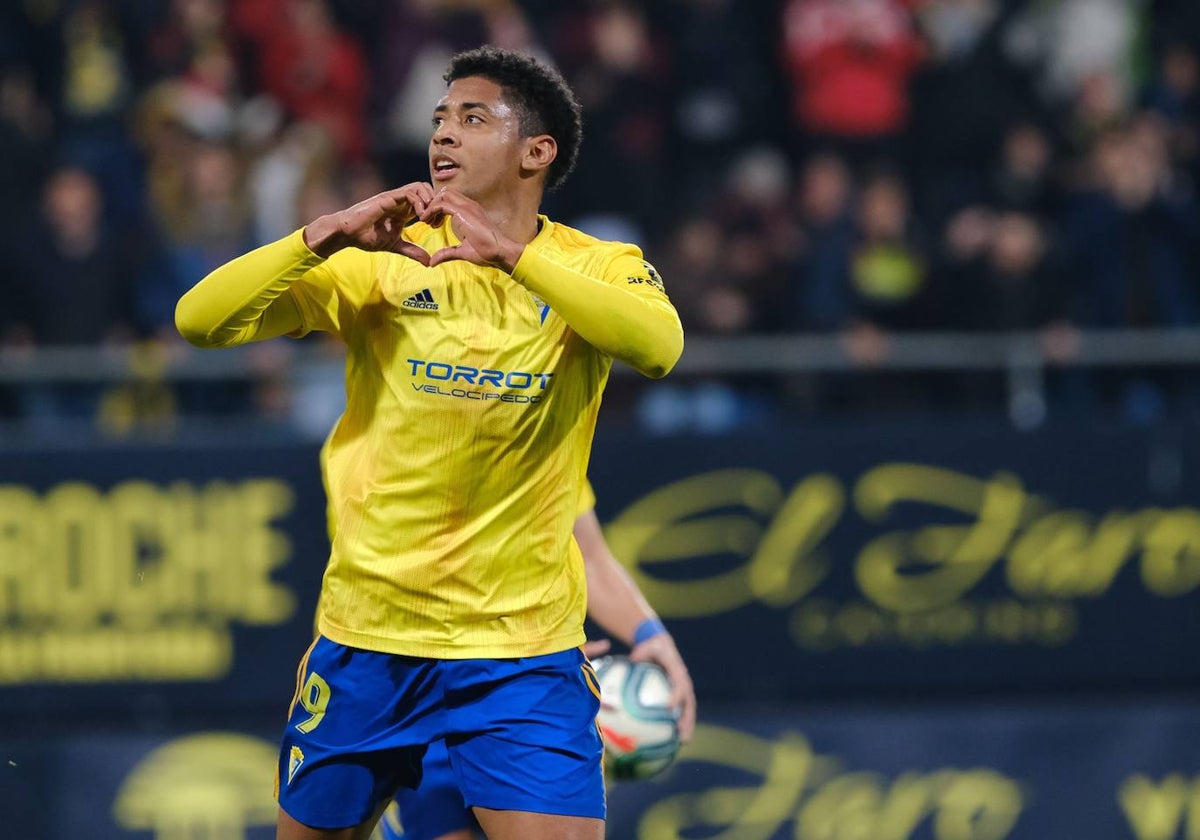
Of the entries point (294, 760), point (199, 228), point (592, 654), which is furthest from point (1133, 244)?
point (294, 760)

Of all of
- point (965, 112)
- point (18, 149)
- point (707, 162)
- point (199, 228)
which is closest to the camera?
point (199, 228)

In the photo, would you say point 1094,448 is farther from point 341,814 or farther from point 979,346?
point 341,814

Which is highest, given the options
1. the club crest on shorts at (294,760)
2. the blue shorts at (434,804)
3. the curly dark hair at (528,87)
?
the curly dark hair at (528,87)

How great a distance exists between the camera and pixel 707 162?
10805mm

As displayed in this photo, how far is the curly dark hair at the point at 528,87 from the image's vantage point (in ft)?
14.2

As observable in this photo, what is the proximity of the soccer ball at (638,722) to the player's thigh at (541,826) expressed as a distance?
0.72 m

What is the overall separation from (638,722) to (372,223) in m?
1.71

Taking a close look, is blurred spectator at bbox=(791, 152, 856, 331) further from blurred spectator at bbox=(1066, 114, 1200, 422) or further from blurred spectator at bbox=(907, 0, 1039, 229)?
blurred spectator at bbox=(1066, 114, 1200, 422)

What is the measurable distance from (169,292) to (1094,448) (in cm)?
424

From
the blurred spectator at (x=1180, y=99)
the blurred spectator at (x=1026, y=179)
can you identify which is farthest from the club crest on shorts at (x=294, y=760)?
the blurred spectator at (x=1180, y=99)

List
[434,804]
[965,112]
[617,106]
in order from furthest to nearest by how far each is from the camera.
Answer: [965,112] < [617,106] < [434,804]

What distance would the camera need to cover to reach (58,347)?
8656mm

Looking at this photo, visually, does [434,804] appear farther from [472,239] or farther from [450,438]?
[472,239]

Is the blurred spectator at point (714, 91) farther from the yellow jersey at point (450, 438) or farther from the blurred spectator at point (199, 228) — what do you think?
the yellow jersey at point (450, 438)
